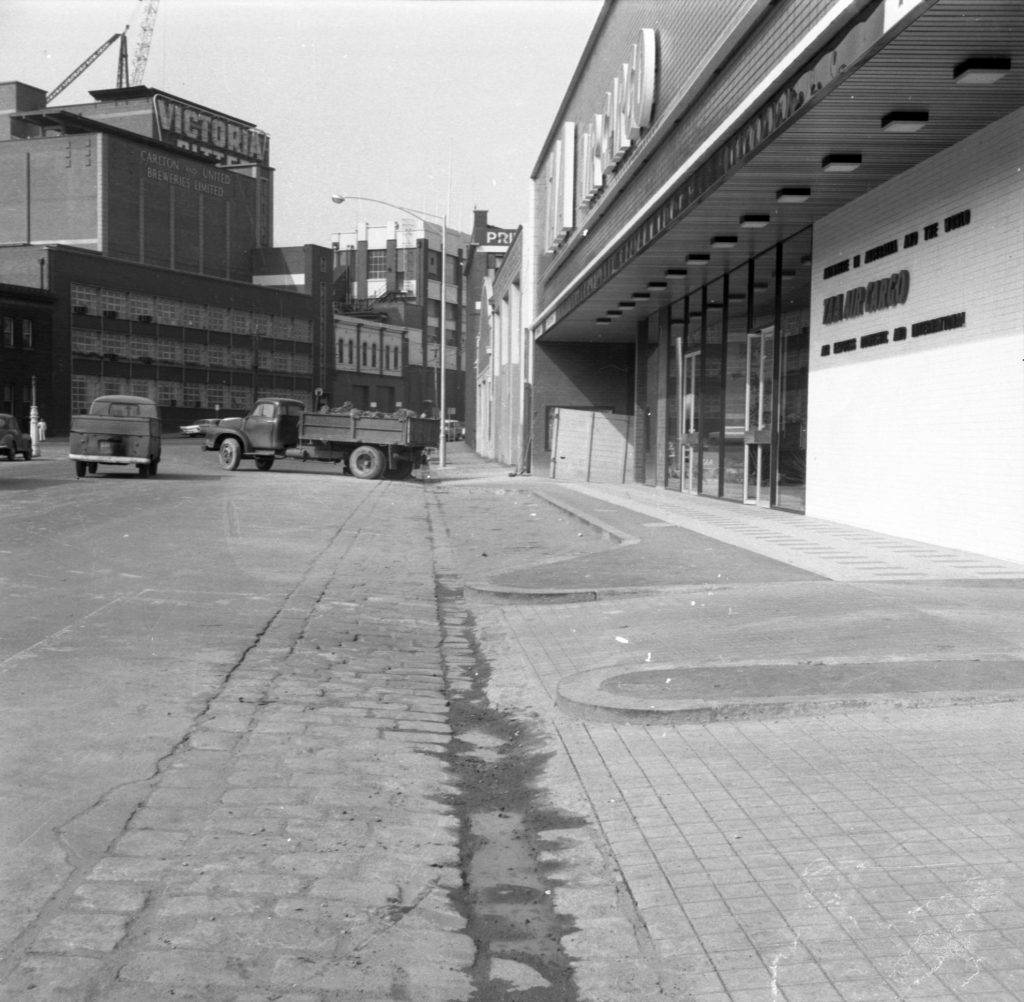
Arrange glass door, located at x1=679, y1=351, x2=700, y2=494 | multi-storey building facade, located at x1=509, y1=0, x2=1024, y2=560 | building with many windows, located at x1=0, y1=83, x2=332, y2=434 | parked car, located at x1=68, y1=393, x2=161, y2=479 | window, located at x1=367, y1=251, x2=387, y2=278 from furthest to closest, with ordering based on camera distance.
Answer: window, located at x1=367, y1=251, x2=387, y2=278 → building with many windows, located at x1=0, y1=83, x2=332, y2=434 → parked car, located at x1=68, y1=393, x2=161, y2=479 → glass door, located at x1=679, y1=351, x2=700, y2=494 → multi-storey building facade, located at x1=509, y1=0, x2=1024, y2=560

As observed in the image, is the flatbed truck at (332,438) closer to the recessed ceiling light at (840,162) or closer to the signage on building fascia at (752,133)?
the signage on building fascia at (752,133)

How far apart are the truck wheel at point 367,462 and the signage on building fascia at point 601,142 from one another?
7.53 meters

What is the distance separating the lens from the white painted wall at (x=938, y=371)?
12.2m

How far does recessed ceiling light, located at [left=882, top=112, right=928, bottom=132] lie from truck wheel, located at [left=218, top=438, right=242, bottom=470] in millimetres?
25356

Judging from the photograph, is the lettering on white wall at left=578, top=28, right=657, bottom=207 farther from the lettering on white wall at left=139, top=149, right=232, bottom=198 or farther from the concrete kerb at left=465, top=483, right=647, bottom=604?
the lettering on white wall at left=139, top=149, right=232, bottom=198

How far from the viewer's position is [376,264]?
4712 inches

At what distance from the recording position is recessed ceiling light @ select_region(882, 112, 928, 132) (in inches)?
475

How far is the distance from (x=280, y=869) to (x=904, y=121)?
10.4 meters

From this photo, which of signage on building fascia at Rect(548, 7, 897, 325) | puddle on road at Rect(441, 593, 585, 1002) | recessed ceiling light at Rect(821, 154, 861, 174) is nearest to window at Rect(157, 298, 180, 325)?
signage on building fascia at Rect(548, 7, 897, 325)

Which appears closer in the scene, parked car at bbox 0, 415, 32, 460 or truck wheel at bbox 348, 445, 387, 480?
truck wheel at bbox 348, 445, 387, 480

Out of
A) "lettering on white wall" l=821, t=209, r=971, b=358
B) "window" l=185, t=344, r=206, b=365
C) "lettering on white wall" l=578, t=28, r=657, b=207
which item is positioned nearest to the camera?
"lettering on white wall" l=821, t=209, r=971, b=358

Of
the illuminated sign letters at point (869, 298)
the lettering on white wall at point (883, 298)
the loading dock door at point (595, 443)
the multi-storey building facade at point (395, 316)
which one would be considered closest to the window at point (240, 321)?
the multi-storey building facade at point (395, 316)

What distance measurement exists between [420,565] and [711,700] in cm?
861

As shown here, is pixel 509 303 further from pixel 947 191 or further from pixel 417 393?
pixel 417 393
